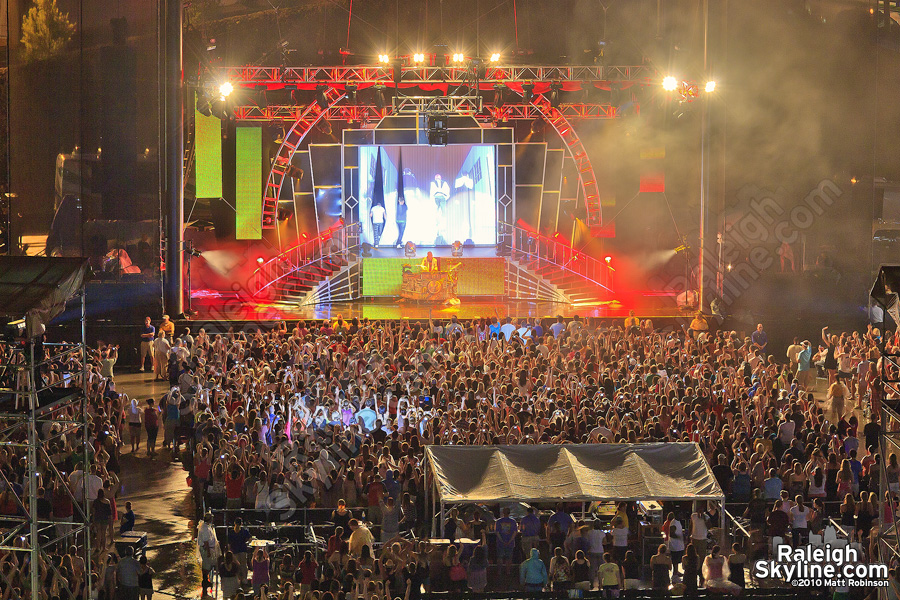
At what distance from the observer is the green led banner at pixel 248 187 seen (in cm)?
2673

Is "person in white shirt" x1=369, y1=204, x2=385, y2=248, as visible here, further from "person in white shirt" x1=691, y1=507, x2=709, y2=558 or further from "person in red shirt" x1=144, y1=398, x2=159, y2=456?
"person in white shirt" x1=691, y1=507, x2=709, y2=558

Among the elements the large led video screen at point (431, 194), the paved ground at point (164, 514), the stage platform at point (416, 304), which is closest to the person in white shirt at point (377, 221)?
the large led video screen at point (431, 194)

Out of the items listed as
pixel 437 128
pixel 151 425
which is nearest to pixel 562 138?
pixel 437 128

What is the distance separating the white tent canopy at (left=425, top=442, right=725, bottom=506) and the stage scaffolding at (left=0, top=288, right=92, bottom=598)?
347cm

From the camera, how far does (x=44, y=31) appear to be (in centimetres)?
2184

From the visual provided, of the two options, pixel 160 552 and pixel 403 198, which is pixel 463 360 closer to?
pixel 160 552

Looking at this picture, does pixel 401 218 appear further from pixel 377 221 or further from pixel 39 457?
pixel 39 457

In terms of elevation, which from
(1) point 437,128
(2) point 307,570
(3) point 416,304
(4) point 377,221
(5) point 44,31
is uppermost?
(5) point 44,31

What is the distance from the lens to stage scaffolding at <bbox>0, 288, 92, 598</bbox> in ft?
26.5

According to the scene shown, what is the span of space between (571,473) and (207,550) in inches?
148

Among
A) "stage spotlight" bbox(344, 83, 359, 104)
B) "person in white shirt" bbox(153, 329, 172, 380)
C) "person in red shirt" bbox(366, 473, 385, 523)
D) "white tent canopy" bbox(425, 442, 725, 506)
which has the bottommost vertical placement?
"person in red shirt" bbox(366, 473, 385, 523)

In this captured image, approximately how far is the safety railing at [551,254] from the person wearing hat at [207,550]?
17811mm

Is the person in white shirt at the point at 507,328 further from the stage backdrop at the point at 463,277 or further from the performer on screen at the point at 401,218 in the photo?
the performer on screen at the point at 401,218

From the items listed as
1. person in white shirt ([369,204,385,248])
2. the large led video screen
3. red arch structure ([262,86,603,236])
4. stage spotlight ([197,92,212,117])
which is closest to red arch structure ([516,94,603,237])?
red arch structure ([262,86,603,236])
